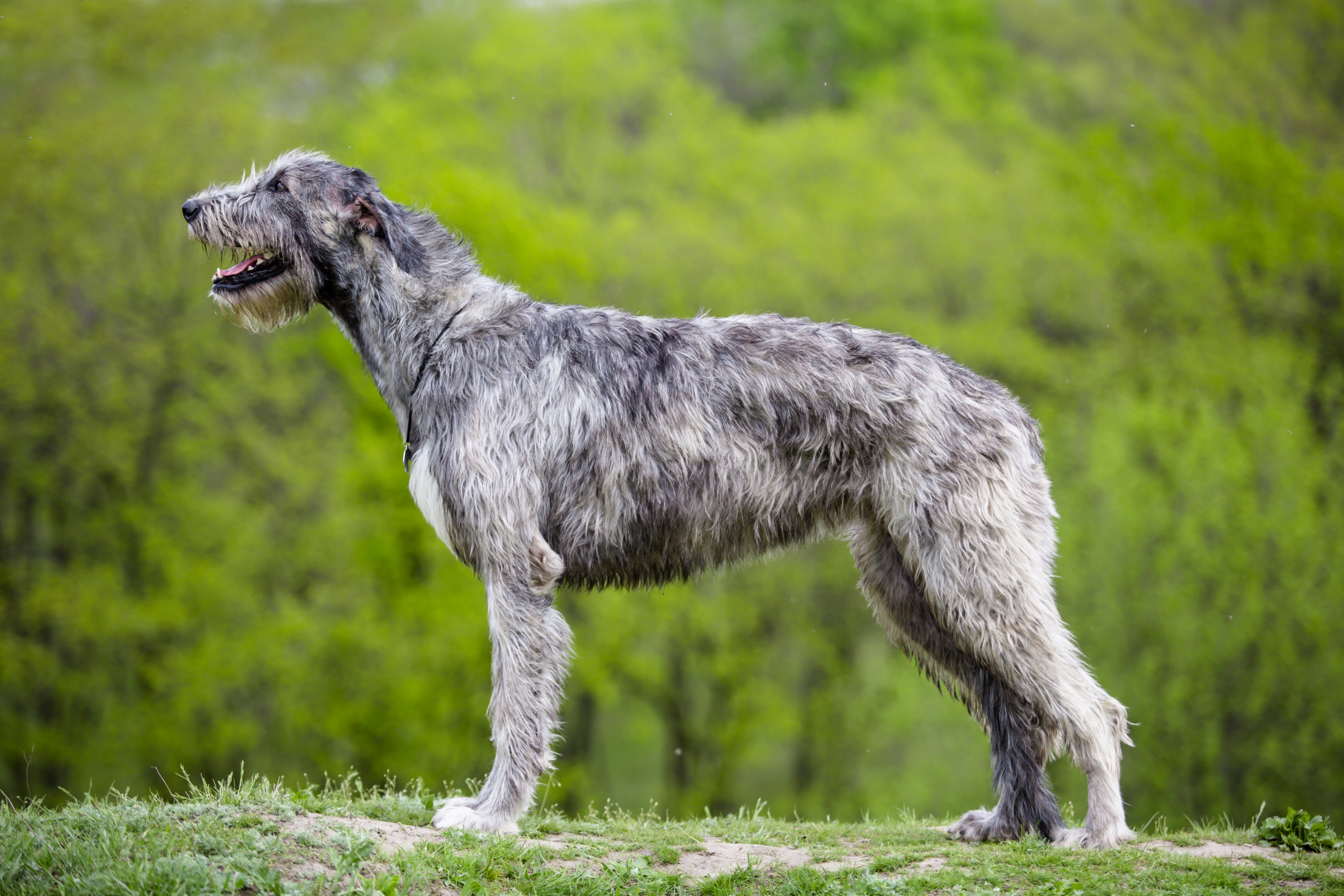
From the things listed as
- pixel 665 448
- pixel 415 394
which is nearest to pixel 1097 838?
pixel 665 448

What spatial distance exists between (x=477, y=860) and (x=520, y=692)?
2.91 feet

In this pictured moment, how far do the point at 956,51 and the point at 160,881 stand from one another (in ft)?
96.9

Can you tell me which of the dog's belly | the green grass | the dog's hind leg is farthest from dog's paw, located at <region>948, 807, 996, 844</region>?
the dog's belly

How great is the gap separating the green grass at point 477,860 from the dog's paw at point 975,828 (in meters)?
0.11

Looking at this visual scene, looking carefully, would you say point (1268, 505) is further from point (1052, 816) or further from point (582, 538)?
point (582, 538)

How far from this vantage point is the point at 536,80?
25375 mm

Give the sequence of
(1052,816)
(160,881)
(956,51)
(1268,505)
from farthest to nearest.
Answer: (956,51)
(1268,505)
(1052,816)
(160,881)

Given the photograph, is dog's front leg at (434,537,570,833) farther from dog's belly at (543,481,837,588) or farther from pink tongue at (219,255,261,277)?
pink tongue at (219,255,261,277)

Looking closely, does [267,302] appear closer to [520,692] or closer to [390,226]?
[390,226]

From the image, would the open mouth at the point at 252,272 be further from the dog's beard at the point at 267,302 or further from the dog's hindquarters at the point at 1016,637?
the dog's hindquarters at the point at 1016,637

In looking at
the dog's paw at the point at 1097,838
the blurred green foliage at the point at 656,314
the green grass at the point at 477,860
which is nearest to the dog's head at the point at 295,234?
the green grass at the point at 477,860

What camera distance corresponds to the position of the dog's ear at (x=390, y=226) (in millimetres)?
6070

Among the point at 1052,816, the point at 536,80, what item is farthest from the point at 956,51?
the point at 1052,816

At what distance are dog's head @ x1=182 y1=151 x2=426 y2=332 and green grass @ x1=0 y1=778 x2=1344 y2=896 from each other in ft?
8.58
